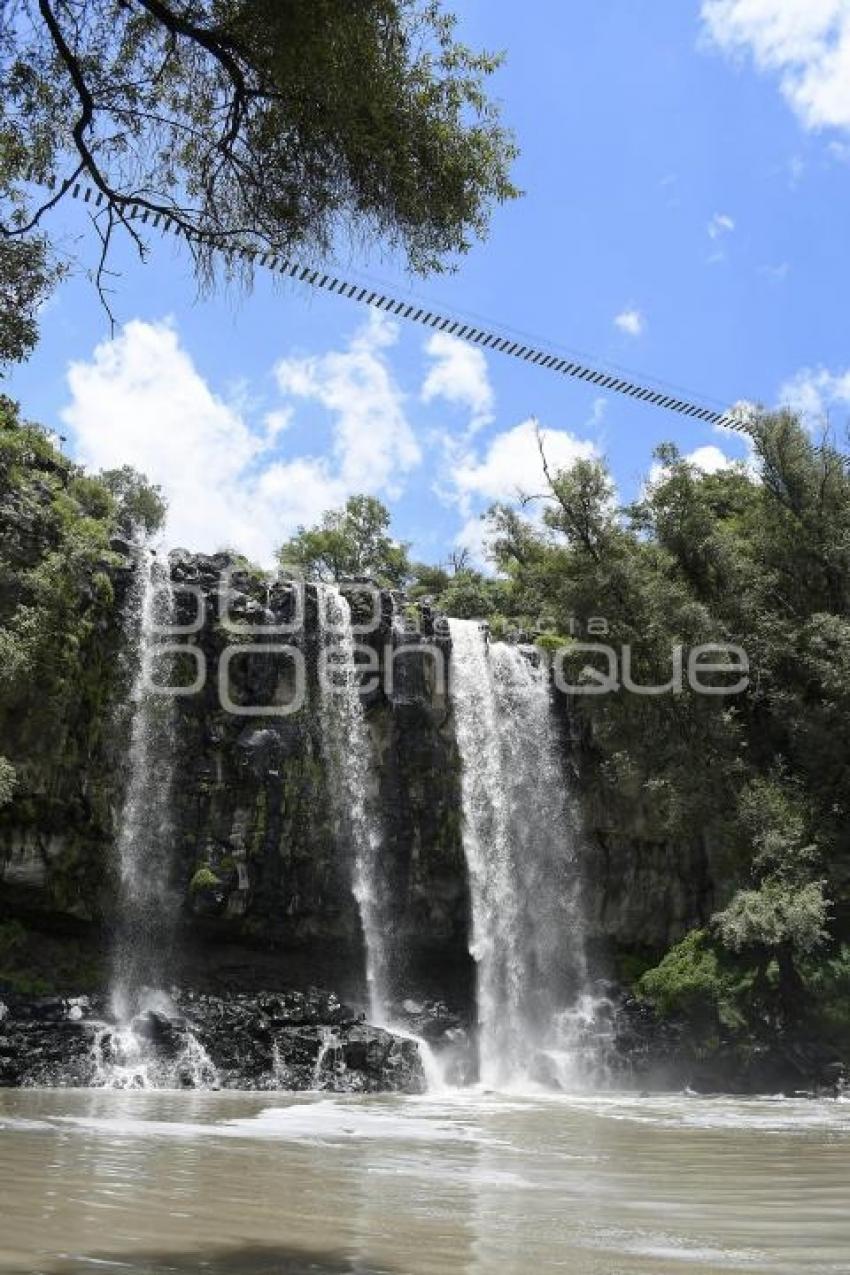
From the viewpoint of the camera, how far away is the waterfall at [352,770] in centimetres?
2312

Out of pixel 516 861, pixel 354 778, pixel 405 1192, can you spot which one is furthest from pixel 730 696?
pixel 405 1192

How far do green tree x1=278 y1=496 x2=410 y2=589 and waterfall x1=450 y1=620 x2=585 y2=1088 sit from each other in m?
24.9

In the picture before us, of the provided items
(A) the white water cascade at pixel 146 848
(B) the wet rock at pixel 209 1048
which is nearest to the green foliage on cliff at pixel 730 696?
(B) the wet rock at pixel 209 1048

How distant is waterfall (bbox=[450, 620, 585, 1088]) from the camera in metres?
Answer: 23.2

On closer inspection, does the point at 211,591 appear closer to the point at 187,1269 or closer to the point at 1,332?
the point at 1,332

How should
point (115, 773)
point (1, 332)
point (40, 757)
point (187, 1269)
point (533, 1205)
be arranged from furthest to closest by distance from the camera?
1. point (115, 773)
2. point (40, 757)
3. point (1, 332)
4. point (533, 1205)
5. point (187, 1269)

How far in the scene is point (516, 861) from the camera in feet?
81.9

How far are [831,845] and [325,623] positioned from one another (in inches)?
440

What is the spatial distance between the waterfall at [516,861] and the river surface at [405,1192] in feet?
25.9

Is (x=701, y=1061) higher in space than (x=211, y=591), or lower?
lower

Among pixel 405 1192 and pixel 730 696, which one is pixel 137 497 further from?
pixel 405 1192

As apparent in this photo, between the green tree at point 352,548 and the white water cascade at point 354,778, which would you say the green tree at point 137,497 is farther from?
the white water cascade at point 354,778

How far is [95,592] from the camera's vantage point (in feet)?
72.2

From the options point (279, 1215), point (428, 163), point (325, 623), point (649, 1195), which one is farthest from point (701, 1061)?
point (428, 163)
